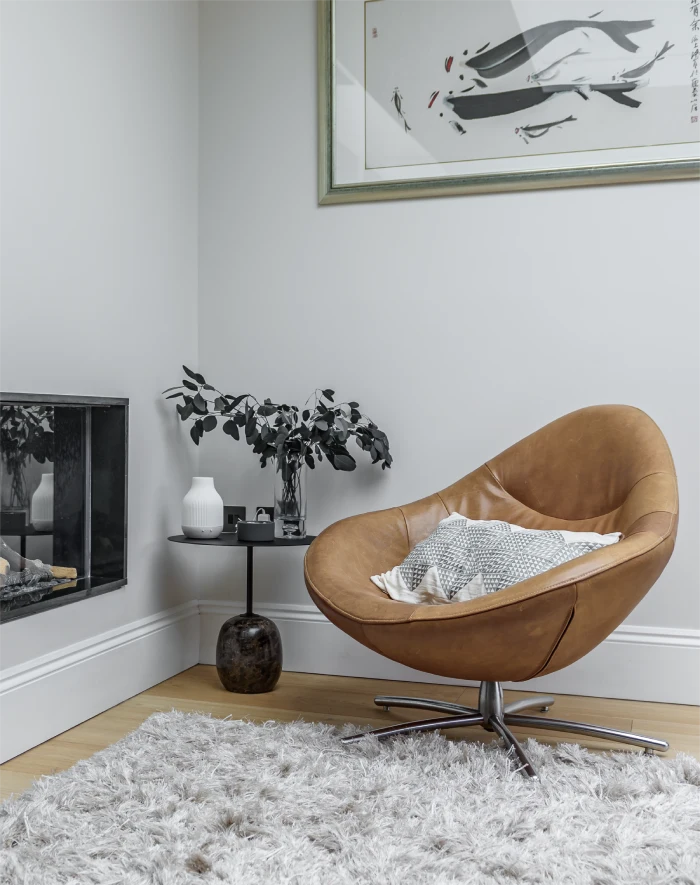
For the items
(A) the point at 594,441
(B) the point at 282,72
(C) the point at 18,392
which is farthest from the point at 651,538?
(B) the point at 282,72

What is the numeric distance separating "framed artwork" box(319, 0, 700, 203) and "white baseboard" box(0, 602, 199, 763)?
1.62 metres

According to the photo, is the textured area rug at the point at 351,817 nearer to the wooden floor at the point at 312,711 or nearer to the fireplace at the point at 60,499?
the wooden floor at the point at 312,711

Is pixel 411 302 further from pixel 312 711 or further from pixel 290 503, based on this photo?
pixel 312 711

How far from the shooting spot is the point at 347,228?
302cm

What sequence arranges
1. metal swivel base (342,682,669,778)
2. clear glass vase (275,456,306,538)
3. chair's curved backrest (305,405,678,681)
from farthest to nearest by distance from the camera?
clear glass vase (275,456,306,538) → metal swivel base (342,682,669,778) → chair's curved backrest (305,405,678,681)

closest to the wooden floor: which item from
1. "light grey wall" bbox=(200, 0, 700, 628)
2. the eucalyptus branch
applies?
"light grey wall" bbox=(200, 0, 700, 628)

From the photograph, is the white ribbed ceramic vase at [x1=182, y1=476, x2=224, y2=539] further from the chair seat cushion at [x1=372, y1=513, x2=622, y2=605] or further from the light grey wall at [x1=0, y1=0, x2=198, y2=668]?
the chair seat cushion at [x1=372, y1=513, x2=622, y2=605]

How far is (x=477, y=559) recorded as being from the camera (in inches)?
89.0

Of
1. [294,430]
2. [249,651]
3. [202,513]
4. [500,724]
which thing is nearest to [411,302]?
[294,430]

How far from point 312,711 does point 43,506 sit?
0.98 m

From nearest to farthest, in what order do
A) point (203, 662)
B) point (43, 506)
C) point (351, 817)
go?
point (351, 817)
point (43, 506)
point (203, 662)

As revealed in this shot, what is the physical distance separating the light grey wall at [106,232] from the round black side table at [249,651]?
0.97 feet

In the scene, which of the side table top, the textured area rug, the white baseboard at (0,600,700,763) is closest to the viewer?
the textured area rug

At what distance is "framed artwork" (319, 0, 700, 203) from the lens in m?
2.70
